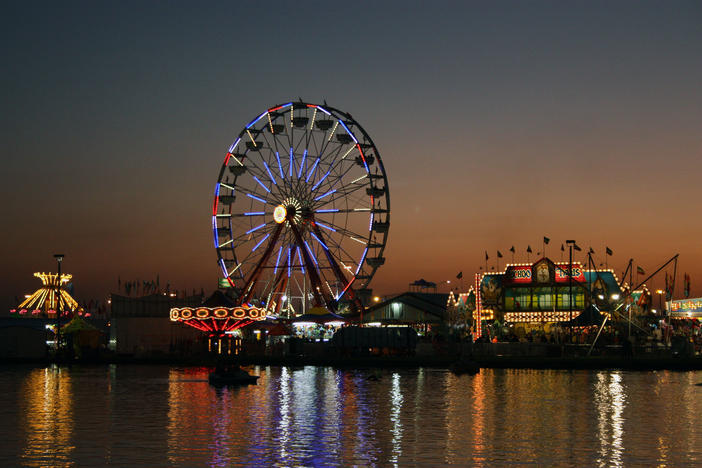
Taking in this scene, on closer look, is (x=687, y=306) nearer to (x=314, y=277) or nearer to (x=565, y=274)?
(x=565, y=274)

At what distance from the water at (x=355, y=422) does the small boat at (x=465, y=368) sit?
15.7 feet

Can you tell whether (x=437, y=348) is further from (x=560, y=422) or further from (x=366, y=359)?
(x=560, y=422)

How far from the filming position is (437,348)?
6881cm

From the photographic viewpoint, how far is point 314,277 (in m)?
73.7

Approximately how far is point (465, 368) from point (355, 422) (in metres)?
26.8

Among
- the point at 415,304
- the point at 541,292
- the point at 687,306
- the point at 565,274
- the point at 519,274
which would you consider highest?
the point at 519,274

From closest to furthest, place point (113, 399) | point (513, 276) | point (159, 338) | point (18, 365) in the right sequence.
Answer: point (113, 399) → point (18, 365) → point (159, 338) → point (513, 276)

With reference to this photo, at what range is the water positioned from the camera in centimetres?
2280

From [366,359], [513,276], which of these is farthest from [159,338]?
[513,276]

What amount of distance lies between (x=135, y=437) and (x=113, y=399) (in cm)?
1317

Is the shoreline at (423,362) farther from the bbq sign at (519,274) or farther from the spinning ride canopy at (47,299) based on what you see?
the spinning ride canopy at (47,299)

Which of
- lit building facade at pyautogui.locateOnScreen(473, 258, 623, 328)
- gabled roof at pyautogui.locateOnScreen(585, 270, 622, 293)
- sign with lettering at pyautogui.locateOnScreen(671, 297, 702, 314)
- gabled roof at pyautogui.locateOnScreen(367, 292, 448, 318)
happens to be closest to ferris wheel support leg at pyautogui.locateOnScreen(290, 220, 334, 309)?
gabled roof at pyautogui.locateOnScreen(367, 292, 448, 318)

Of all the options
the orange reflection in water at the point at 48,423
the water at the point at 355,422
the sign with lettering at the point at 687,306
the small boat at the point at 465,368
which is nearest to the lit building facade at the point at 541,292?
the sign with lettering at the point at 687,306

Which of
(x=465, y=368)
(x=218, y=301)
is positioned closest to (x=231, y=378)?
(x=465, y=368)
